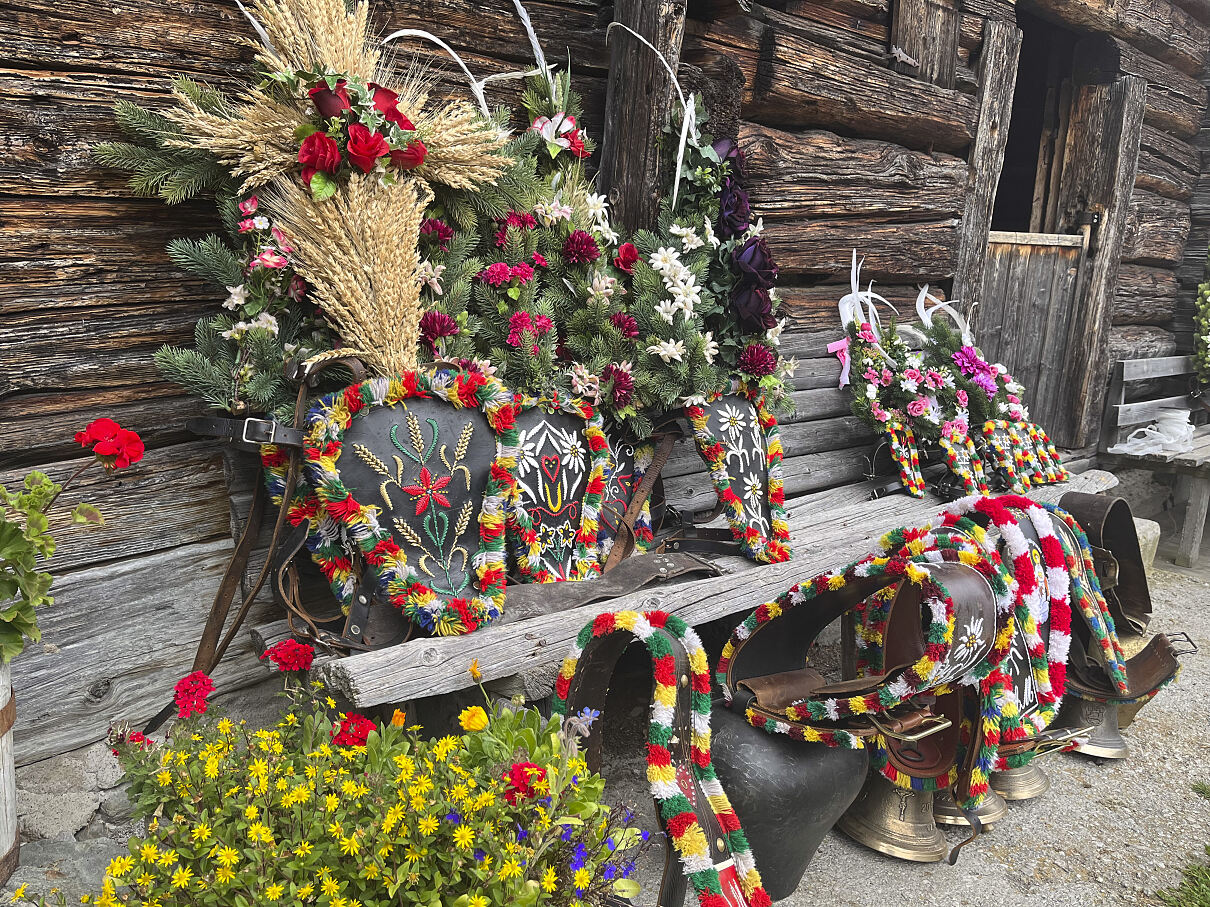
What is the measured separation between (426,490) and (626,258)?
102 cm

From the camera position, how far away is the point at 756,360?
2.66 m

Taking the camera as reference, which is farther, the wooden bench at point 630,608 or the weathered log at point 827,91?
the weathered log at point 827,91

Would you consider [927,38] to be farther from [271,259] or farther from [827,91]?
[271,259]

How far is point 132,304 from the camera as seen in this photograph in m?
2.05

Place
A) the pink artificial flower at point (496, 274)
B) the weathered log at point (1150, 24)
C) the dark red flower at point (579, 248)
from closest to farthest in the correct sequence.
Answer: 1. the pink artificial flower at point (496, 274)
2. the dark red flower at point (579, 248)
3. the weathered log at point (1150, 24)

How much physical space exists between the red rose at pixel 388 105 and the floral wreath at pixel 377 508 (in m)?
0.59

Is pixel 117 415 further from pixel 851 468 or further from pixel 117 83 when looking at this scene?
pixel 851 468

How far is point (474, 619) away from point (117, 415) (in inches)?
39.2

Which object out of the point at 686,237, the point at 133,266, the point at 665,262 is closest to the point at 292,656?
the point at 133,266

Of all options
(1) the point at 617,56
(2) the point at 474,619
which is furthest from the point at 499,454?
(1) the point at 617,56

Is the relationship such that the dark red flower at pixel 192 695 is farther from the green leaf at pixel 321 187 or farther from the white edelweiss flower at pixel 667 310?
the white edelweiss flower at pixel 667 310

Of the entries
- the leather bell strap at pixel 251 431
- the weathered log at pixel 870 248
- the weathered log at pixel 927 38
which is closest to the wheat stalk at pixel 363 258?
the leather bell strap at pixel 251 431

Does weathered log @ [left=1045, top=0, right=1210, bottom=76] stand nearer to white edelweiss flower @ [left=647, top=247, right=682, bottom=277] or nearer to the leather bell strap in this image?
white edelweiss flower @ [left=647, top=247, right=682, bottom=277]

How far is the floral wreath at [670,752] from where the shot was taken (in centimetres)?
157
